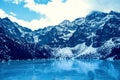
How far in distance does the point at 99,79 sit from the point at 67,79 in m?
14.4

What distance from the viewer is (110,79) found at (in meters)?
111

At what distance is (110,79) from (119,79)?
14.6 ft

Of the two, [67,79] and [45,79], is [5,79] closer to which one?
[45,79]

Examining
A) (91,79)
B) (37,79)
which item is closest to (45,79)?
(37,79)

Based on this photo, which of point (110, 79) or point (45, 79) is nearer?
point (110, 79)

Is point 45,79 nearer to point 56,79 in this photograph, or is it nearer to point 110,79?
point 56,79

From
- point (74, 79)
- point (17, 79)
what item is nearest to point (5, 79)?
point (17, 79)

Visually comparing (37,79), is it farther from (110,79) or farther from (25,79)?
(110,79)

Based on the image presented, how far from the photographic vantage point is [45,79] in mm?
118375

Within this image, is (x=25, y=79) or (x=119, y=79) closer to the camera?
(x=119, y=79)

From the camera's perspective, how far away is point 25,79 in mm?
116938

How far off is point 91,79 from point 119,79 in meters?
12.1

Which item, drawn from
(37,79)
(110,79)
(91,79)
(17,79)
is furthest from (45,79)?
(110,79)

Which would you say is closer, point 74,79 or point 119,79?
point 119,79
